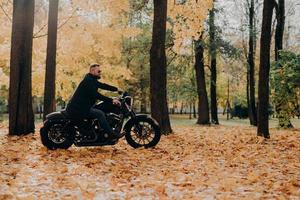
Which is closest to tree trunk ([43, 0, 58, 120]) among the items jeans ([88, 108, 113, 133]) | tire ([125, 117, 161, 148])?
tire ([125, 117, 161, 148])

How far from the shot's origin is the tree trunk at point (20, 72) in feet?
39.3

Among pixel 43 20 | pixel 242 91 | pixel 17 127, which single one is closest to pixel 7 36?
pixel 43 20

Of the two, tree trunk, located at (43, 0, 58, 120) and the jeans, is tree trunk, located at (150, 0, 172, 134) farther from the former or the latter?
the jeans

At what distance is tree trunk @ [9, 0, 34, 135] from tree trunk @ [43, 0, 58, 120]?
2.22m

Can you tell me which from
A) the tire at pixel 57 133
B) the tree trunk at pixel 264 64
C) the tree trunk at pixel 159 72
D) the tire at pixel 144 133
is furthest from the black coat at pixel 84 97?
the tree trunk at pixel 264 64

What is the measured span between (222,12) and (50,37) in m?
14.1

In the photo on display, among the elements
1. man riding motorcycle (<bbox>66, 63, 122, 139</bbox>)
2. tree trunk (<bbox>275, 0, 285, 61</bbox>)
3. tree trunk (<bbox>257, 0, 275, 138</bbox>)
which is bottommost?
man riding motorcycle (<bbox>66, 63, 122, 139</bbox>)

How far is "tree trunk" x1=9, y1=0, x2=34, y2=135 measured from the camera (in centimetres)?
1197

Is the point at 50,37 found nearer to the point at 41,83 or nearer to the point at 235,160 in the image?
the point at 41,83

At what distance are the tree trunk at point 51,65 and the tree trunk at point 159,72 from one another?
10.5 ft

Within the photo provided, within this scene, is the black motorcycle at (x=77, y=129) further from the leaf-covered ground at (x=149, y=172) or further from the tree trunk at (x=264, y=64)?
the tree trunk at (x=264, y=64)

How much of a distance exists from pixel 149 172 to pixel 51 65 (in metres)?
8.01

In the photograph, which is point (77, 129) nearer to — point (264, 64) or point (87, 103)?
point (87, 103)

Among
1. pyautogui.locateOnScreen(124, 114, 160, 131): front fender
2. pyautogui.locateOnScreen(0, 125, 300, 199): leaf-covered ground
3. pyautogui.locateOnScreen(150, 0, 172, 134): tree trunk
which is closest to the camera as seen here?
pyautogui.locateOnScreen(0, 125, 300, 199): leaf-covered ground
